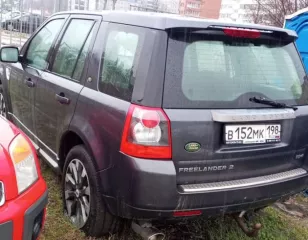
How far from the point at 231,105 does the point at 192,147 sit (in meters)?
0.41

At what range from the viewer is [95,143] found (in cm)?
260

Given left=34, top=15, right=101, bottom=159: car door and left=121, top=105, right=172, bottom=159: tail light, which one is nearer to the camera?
left=121, top=105, right=172, bottom=159: tail light

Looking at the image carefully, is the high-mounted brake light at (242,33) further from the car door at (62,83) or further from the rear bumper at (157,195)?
the car door at (62,83)

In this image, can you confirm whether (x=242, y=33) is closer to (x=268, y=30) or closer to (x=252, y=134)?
(x=268, y=30)

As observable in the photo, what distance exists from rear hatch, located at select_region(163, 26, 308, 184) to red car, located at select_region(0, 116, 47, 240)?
2.75ft

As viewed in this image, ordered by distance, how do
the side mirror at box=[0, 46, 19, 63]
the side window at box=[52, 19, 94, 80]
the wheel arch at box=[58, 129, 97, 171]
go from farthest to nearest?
1. the side mirror at box=[0, 46, 19, 63]
2. the side window at box=[52, 19, 94, 80]
3. the wheel arch at box=[58, 129, 97, 171]

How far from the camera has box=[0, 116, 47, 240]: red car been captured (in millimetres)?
1872

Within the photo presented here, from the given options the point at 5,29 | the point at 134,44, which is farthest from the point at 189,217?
the point at 5,29

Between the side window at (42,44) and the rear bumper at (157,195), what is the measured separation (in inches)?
69.4

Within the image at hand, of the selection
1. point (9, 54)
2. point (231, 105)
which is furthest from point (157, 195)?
point (9, 54)

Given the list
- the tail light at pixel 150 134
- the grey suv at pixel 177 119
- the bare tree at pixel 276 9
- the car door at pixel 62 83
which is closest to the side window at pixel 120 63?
the grey suv at pixel 177 119

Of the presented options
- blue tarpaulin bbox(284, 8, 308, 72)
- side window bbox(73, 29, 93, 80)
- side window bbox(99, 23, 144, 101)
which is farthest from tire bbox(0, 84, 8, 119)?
blue tarpaulin bbox(284, 8, 308, 72)

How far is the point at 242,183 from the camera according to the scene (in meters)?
2.52

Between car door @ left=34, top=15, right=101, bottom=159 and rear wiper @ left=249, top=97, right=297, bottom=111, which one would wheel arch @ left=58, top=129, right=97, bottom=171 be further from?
rear wiper @ left=249, top=97, right=297, bottom=111
